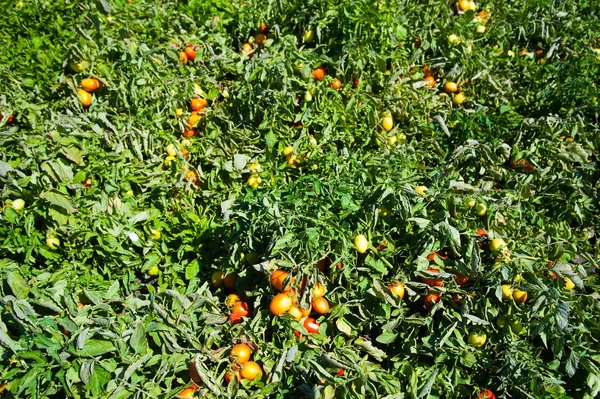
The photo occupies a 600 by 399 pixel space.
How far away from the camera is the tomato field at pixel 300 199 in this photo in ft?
7.32

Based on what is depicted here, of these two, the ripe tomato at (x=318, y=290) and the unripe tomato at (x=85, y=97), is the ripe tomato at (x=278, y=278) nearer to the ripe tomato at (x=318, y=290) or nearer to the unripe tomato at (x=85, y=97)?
the ripe tomato at (x=318, y=290)

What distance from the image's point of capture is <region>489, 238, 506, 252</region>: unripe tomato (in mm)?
2491

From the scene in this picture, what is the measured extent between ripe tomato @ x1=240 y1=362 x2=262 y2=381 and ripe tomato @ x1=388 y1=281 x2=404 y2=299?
69 cm

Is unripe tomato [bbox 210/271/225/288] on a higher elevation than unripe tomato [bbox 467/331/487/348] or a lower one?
higher

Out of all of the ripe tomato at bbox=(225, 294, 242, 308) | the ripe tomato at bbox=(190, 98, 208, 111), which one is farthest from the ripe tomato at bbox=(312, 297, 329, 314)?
the ripe tomato at bbox=(190, 98, 208, 111)

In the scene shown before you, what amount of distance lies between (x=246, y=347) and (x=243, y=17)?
2736 mm

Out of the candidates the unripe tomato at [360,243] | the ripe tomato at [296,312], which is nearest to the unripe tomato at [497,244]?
the unripe tomato at [360,243]

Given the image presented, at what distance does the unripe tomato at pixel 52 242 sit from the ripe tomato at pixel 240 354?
3.75 ft

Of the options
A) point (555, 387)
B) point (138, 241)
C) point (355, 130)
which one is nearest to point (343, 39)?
point (355, 130)

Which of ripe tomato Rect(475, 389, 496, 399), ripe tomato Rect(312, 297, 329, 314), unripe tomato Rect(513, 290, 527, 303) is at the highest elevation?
ripe tomato Rect(312, 297, 329, 314)

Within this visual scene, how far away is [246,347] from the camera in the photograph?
90.8 inches

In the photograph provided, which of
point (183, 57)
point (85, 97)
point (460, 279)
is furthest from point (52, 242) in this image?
point (460, 279)

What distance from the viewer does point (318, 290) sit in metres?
2.40

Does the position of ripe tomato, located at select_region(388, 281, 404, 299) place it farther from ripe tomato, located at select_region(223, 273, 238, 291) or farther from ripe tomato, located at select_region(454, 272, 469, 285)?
ripe tomato, located at select_region(223, 273, 238, 291)
